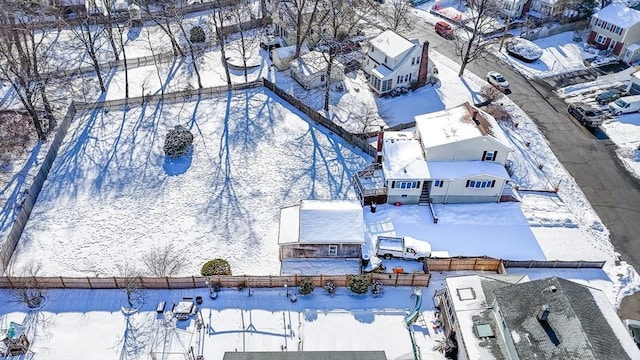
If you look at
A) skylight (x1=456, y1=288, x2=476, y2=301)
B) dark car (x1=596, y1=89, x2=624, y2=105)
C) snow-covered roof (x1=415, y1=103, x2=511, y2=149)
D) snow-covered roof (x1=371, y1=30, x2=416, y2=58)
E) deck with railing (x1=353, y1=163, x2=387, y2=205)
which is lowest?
deck with railing (x1=353, y1=163, x2=387, y2=205)

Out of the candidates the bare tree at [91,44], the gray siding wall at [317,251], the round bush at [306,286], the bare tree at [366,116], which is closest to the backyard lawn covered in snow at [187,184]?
the gray siding wall at [317,251]

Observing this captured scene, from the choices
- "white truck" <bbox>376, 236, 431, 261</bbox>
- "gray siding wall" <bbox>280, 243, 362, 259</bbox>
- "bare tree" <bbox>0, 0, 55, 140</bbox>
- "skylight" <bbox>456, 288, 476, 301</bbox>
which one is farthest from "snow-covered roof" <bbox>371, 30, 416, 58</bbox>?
"bare tree" <bbox>0, 0, 55, 140</bbox>

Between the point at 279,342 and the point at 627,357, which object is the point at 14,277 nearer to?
the point at 279,342

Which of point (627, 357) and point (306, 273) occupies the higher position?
point (627, 357)

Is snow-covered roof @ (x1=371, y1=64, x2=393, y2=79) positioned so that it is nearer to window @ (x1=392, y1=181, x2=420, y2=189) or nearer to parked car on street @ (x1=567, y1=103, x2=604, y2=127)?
window @ (x1=392, y1=181, x2=420, y2=189)

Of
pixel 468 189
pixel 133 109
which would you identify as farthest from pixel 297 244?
pixel 133 109

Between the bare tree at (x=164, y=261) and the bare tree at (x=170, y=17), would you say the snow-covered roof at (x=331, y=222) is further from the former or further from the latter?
the bare tree at (x=170, y=17)
